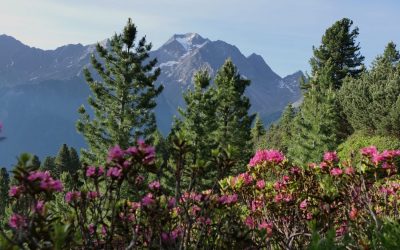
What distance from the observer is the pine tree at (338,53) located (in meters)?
41.1

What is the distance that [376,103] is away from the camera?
24469 mm

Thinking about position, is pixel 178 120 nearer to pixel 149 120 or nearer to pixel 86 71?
pixel 149 120

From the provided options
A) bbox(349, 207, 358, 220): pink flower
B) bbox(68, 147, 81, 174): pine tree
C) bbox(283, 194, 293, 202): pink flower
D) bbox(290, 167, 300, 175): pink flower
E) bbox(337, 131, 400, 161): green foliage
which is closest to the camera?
bbox(349, 207, 358, 220): pink flower

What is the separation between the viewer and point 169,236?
334 centimetres

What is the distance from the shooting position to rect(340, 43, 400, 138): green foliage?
23484 millimetres

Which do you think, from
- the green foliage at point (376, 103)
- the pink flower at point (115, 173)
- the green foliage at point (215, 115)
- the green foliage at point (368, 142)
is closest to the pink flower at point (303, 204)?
the pink flower at point (115, 173)

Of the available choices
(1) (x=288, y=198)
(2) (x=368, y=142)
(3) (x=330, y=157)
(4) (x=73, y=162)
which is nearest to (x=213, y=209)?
(1) (x=288, y=198)

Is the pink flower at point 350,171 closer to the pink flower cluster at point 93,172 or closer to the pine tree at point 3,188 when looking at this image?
the pink flower cluster at point 93,172

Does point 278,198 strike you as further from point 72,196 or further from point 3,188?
point 3,188

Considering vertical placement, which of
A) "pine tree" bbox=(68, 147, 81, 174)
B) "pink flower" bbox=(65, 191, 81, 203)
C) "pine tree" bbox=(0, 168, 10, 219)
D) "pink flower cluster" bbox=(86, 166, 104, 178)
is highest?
"pink flower cluster" bbox=(86, 166, 104, 178)

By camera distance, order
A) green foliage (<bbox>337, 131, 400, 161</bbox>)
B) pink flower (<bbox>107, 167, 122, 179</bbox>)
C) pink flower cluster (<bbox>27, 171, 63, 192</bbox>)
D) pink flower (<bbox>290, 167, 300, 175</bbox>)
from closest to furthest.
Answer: pink flower cluster (<bbox>27, 171, 63, 192</bbox>), pink flower (<bbox>107, 167, 122, 179</bbox>), pink flower (<bbox>290, 167, 300, 175</bbox>), green foliage (<bbox>337, 131, 400, 161</bbox>)

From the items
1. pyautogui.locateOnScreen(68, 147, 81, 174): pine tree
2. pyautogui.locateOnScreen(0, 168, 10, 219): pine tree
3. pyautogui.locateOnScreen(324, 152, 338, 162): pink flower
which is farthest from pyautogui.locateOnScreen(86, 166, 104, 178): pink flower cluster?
pyautogui.locateOnScreen(68, 147, 81, 174): pine tree

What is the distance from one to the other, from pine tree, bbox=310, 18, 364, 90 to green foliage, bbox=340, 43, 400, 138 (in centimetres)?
943

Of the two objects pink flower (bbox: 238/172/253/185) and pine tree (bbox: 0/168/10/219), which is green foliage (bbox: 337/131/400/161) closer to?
pink flower (bbox: 238/172/253/185)
